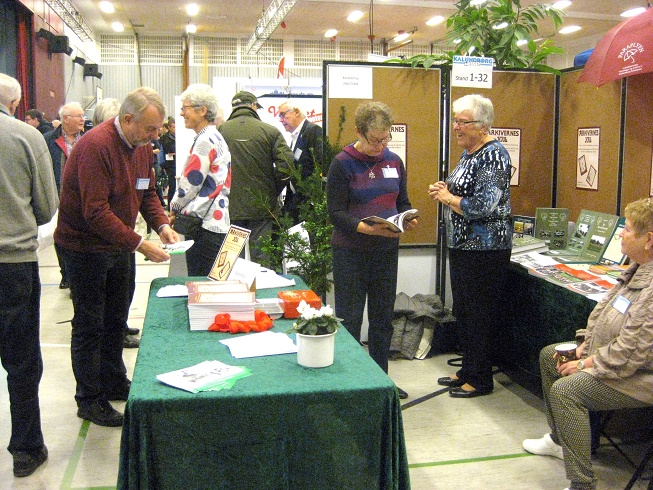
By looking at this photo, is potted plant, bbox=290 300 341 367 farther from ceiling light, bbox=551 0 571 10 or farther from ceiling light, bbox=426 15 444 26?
ceiling light, bbox=426 15 444 26

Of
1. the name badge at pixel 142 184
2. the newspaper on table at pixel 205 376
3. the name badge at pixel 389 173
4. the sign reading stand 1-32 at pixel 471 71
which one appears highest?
the sign reading stand 1-32 at pixel 471 71

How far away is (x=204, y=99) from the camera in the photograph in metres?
3.34

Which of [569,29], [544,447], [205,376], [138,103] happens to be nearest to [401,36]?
[569,29]

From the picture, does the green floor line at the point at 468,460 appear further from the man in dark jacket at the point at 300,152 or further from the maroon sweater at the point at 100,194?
the man in dark jacket at the point at 300,152

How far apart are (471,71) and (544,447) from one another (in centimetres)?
223

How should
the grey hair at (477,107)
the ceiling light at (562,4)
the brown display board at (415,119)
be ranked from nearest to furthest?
the grey hair at (477,107), the brown display board at (415,119), the ceiling light at (562,4)

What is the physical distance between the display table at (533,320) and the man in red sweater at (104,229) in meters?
1.81

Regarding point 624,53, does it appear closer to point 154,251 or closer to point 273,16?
point 154,251

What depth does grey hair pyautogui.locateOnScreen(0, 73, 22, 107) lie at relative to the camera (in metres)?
2.37

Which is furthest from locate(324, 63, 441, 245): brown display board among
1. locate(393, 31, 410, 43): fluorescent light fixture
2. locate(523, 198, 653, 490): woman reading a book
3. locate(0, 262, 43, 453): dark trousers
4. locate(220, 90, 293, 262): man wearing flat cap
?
locate(393, 31, 410, 43): fluorescent light fixture

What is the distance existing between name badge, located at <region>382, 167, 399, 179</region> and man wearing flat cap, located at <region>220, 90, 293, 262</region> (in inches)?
48.3

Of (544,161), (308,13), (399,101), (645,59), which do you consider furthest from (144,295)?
(308,13)

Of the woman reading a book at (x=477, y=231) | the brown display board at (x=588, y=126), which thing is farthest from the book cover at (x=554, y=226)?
the woman reading a book at (x=477, y=231)

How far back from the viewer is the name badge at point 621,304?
90.5 inches
